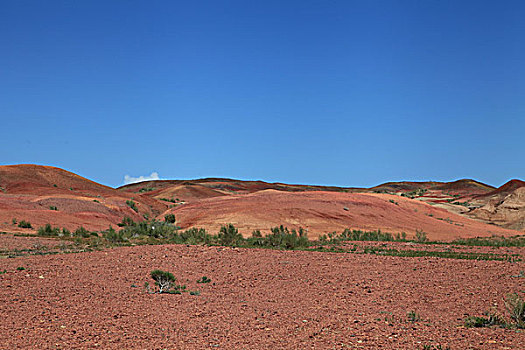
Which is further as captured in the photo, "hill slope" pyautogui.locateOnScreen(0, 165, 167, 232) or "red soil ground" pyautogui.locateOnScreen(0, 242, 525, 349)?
"hill slope" pyautogui.locateOnScreen(0, 165, 167, 232)

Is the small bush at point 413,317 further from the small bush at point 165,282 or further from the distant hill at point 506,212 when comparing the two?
the distant hill at point 506,212

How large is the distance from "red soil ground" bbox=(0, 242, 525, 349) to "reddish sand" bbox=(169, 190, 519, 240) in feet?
41.3

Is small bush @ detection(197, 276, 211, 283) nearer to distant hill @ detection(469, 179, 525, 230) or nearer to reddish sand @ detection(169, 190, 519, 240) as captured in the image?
reddish sand @ detection(169, 190, 519, 240)

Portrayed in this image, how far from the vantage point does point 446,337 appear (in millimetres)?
7137

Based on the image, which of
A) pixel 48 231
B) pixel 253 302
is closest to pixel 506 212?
pixel 48 231

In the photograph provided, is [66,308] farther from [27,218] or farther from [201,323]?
[27,218]

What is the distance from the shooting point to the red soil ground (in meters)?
7.18

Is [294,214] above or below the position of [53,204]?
below

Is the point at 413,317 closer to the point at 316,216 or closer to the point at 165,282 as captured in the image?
the point at 165,282

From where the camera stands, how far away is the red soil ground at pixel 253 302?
7.18 m

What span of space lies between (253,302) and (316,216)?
2045 cm

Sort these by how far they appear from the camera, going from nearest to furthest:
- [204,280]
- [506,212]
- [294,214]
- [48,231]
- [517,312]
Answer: [517,312] → [204,280] → [48,231] → [294,214] → [506,212]

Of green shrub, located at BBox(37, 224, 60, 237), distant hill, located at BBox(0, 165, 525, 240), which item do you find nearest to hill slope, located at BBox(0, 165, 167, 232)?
distant hill, located at BBox(0, 165, 525, 240)

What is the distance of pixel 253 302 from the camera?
10.2 meters
